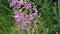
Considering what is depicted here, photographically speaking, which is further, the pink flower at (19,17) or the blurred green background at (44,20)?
the blurred green background at (44,20)

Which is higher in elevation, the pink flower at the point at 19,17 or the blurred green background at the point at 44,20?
the pink flower at the point at 19,17

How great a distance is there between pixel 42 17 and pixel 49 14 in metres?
0.16

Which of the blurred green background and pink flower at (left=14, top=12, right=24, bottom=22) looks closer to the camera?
pink flower at (left=14, top=12, right=24, bottom=22)

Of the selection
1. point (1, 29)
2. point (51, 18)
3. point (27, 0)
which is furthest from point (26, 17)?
point (1, 29)

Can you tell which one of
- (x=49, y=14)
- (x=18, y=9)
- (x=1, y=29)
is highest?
(x=18, y=9)

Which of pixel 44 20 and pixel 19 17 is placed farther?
pixel 44 20

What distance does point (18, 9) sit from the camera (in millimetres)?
1504

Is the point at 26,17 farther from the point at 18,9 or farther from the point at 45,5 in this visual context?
the point at 45,5

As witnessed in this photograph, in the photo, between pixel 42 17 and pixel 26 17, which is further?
pixel 42 17

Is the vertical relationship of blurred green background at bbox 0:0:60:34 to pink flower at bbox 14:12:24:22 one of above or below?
below

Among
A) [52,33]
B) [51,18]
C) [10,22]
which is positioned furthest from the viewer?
[10,22]

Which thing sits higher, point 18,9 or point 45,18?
point 18,9

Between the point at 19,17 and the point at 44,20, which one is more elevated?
the point at 19,17

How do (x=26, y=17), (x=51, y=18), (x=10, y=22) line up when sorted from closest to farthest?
(x=26, y=17), (x=51, y=18), (x=10, y=22)
